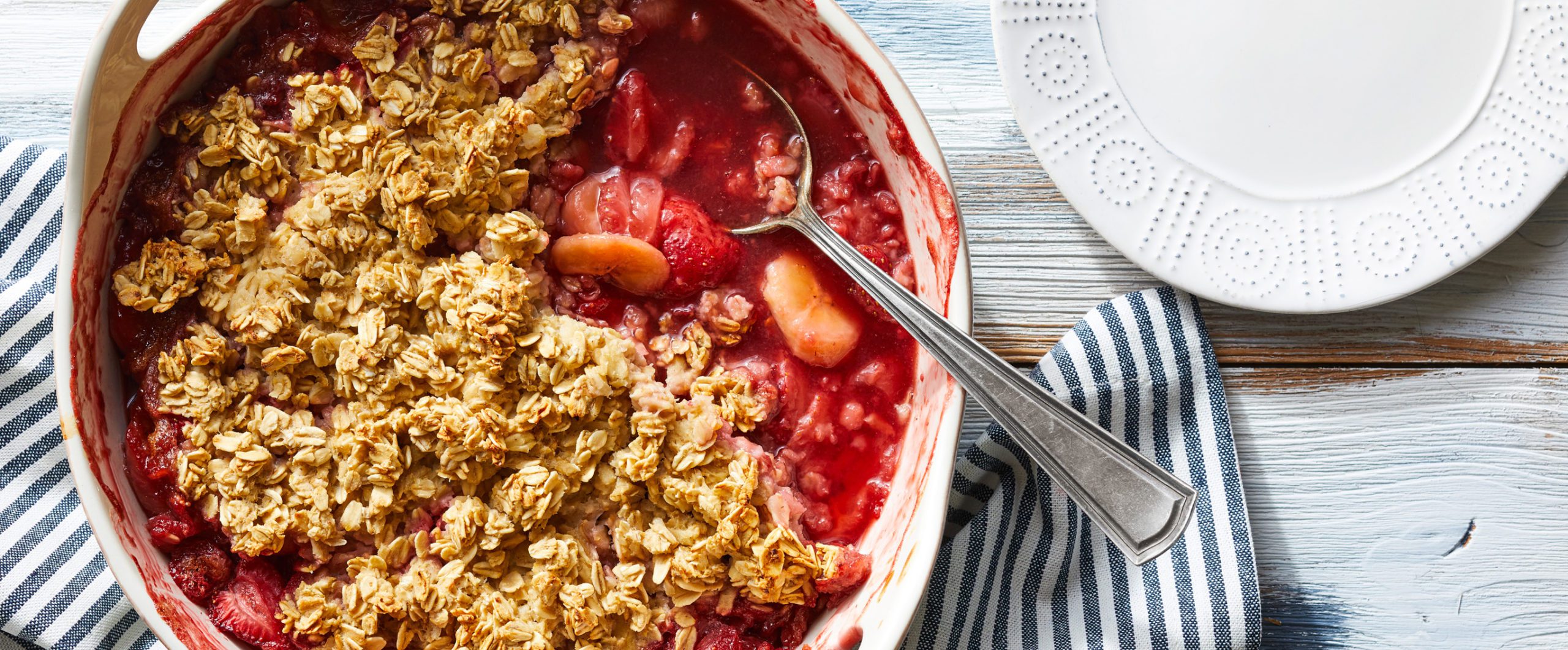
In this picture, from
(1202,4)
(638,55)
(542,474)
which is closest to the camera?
(542,474)

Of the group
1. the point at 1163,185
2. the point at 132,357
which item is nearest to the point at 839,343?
the point at 1163,185

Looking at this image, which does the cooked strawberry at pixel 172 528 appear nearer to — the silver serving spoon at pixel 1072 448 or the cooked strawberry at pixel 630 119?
the cooked strawberry at pixel 630 119

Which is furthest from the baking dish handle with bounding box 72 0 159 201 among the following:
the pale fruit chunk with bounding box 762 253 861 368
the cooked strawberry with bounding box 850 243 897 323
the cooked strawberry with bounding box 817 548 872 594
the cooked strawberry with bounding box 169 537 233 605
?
the cooked strawberry with bounding box 817 548 872 594

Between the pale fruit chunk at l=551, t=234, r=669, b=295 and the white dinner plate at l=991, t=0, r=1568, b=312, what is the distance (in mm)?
767

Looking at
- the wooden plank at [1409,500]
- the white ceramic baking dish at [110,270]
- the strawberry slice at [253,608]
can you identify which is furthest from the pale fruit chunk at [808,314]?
the strawberry slice at [253,608]

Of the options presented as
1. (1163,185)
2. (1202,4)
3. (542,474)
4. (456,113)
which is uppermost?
(1202,4)

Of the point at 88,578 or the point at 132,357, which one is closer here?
the point at 132,357

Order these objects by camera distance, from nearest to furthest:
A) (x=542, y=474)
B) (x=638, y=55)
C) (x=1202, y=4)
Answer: (x=542, y=474) < (x=638, y=55) < (x=1202, y=4)

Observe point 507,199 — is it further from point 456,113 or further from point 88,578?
point 88,578

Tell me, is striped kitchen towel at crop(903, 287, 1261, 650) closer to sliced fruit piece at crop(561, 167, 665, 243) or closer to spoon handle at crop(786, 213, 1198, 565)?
spoon handle at crop(786, 213, 1198, 565)

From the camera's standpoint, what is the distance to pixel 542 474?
1640 mm

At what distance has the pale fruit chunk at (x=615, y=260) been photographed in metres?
1.75

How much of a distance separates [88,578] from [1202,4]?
241 centimetres

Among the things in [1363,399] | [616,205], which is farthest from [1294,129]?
[616,205]
